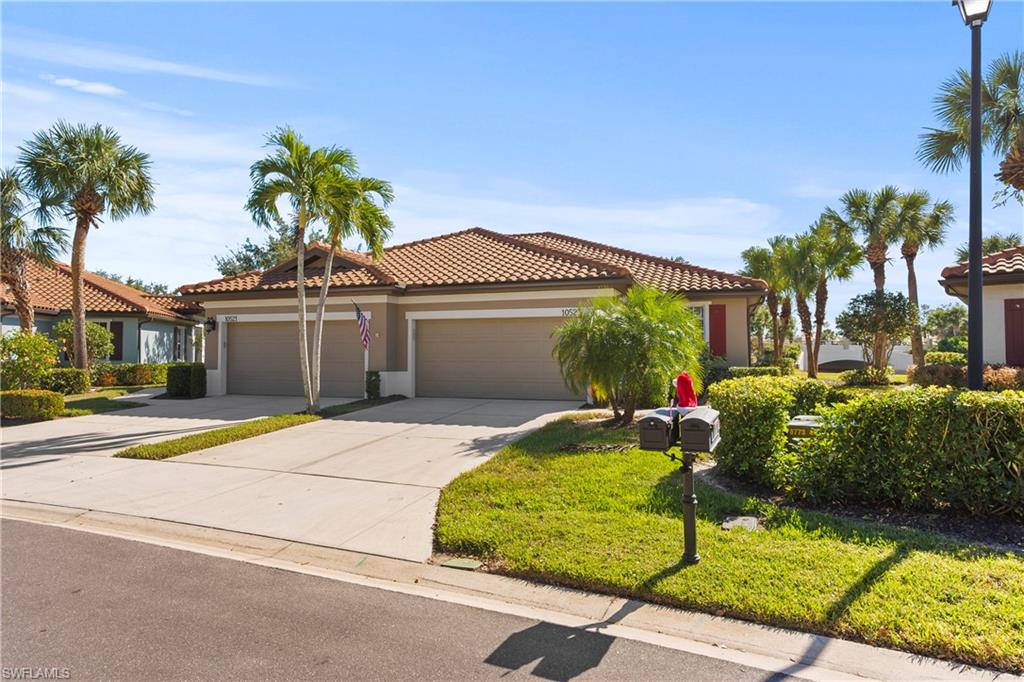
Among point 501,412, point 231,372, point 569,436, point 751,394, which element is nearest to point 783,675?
point 751,394

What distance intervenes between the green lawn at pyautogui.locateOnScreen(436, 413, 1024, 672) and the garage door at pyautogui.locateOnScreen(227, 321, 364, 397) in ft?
36.7

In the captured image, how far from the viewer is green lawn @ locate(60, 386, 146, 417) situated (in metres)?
14.8

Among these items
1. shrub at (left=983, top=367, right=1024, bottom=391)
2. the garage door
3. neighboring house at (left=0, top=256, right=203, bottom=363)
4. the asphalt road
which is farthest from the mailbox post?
neighboring house at (left=0, top=256, right=203, bottom=363)

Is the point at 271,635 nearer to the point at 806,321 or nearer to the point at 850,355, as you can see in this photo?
the point at 806,321

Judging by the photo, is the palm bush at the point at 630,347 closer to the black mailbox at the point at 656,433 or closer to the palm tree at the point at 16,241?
the black mailbox at the point at 656,433

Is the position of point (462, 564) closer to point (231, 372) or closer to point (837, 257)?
point (231, 372)

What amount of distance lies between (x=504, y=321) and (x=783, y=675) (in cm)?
1312

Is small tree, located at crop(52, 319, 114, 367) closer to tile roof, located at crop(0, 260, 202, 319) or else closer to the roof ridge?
tile roof, located at crop(0, 260, 202, 319)

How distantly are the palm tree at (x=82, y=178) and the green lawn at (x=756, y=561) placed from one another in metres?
17.8

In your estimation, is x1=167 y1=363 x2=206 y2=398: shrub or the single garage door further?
x1=167 y1=363 x2=206 y2=398: shrub

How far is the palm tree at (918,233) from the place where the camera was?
891 inches

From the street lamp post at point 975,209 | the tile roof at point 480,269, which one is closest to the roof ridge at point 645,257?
the tile roof at point 480,269

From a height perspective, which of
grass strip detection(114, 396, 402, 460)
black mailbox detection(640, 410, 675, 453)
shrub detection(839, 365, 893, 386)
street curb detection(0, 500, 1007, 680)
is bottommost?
street curb detection(0, 500, 1007, 680)

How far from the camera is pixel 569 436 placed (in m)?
9.91
